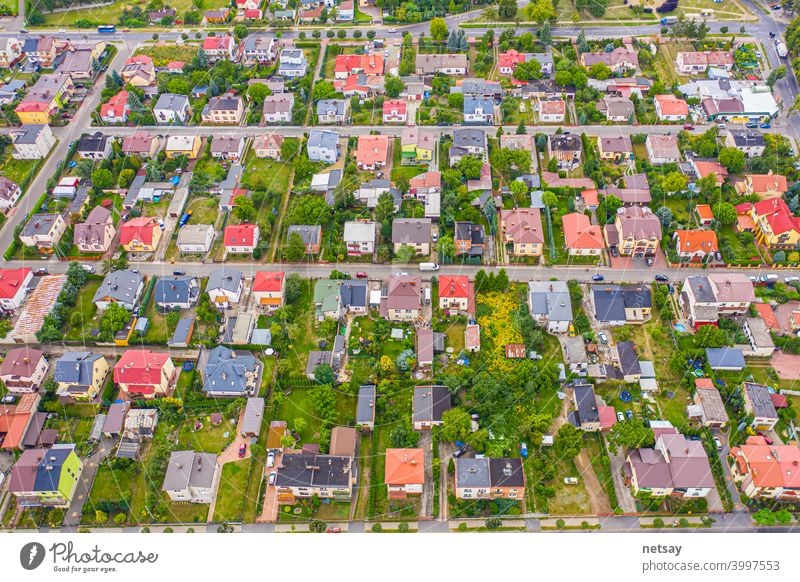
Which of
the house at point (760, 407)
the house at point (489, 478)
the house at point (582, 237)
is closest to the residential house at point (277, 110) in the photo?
the house at point (582, 237)

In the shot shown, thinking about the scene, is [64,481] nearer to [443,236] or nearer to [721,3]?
[443,236]

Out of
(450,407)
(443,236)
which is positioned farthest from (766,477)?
(443,236)

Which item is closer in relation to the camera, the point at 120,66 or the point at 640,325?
the point at 640,325

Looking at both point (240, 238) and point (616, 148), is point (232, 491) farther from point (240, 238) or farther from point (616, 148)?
point (616, 148)

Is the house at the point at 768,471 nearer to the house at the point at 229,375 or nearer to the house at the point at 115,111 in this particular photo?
the house at the point at 229,375

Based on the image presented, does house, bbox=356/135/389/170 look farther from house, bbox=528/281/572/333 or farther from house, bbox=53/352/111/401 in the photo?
house, bbox=53/352/111/401
